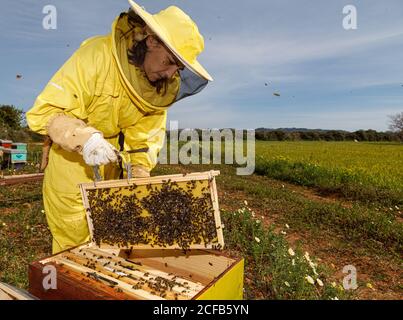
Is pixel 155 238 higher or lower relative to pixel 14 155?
lower

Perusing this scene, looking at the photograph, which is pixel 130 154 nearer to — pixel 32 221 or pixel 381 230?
pixel 32 221

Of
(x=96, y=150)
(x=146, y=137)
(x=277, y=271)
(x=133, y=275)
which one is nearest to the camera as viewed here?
(x=133, y=275)

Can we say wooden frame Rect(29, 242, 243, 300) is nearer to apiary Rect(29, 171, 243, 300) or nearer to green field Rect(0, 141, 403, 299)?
apiary Rect(29, 171, 243, 300)

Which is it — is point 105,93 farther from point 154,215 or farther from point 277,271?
point 277,271

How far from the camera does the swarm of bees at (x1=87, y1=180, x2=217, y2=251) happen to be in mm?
2408

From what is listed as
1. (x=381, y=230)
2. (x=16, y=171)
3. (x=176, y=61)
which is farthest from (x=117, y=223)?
(x=16, y=171)

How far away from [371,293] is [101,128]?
3930mm

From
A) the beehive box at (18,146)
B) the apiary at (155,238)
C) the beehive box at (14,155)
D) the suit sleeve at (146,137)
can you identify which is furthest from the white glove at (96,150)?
the beehive box at (14,155)

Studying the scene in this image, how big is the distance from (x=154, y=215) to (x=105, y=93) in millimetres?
1079

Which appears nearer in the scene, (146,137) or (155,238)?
(155,238)

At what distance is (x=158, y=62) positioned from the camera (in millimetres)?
2703

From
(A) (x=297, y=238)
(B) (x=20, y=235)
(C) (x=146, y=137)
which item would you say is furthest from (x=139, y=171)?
(A) (x=297, y=238)

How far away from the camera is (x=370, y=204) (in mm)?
9133

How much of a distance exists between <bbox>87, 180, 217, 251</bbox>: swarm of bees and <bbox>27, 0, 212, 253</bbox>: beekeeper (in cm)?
35
